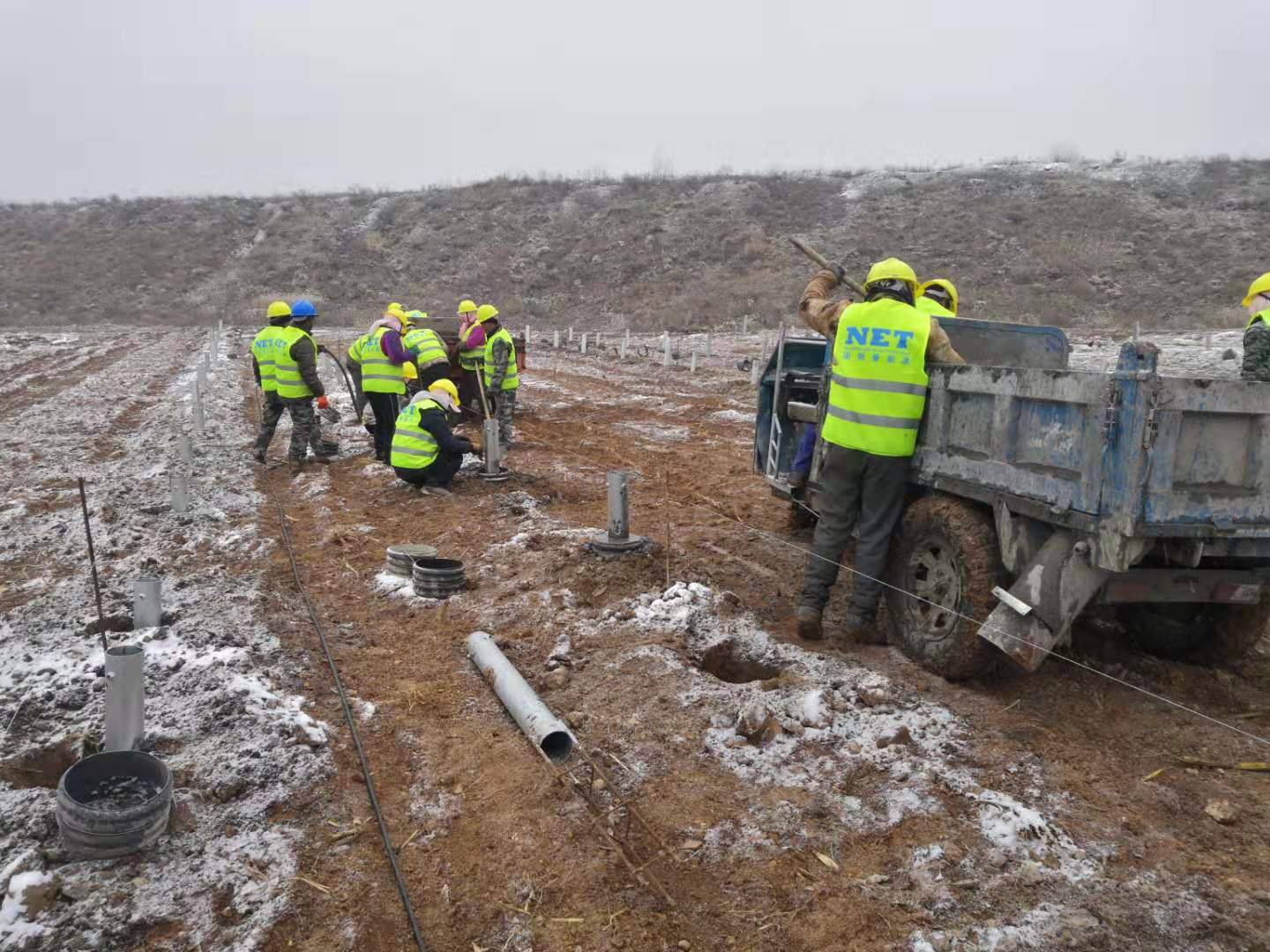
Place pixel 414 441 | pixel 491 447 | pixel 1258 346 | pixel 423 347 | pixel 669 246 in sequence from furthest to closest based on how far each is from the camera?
pixel 669 246
pixel 423 347
pixel 491 447
pixel 414 441
pixel 1258 346

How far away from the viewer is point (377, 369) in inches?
427

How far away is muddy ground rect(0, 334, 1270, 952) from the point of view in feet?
10.2

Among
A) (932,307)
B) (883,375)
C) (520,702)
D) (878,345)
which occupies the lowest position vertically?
(520,702)

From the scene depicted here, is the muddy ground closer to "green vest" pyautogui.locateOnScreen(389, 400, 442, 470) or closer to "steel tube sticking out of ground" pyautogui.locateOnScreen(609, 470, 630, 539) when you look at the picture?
"steel tube sticking out of ground" pyautogui.locateOnScreen(609, 470, 630, 539)

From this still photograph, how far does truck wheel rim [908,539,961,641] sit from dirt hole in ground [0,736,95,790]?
4.02 meters

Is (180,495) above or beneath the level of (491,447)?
beneath

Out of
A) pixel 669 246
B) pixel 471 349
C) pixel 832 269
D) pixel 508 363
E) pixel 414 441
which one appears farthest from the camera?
pixel 669 246

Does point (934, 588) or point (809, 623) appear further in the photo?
point (809, 623)

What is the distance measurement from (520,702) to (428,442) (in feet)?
16.4

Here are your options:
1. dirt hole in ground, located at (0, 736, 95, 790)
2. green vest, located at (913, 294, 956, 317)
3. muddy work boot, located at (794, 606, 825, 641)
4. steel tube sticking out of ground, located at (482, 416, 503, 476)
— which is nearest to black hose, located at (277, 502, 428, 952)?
dirt hole in ground, located at (0, 736, 95, 790)

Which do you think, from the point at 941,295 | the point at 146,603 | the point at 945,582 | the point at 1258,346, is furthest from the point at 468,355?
the point at 1258,346

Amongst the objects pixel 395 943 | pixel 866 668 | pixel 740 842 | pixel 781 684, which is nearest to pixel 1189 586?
pixel 866 668

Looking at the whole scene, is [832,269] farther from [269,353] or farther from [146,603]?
[269,353]

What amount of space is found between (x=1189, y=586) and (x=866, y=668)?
157cm
